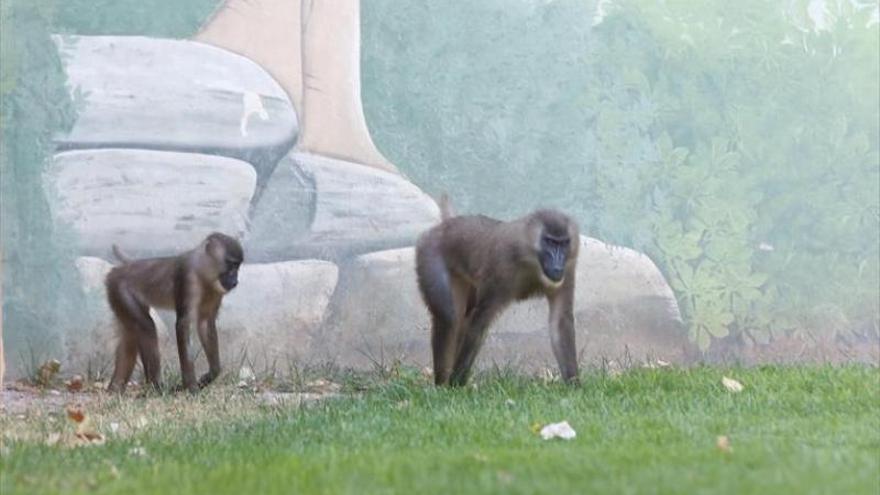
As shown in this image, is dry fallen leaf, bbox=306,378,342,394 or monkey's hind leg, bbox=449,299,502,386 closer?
monkey's hind leg, bbox=449,299,502,386

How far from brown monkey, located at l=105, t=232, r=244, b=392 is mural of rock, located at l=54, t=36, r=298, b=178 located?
0.96 metres

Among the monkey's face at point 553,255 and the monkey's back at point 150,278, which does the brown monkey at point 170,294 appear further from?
the monkey's face at point 553,255

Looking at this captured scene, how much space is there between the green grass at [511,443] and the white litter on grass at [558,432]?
0.06 meters


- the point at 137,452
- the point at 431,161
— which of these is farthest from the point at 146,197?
the point at 137,452

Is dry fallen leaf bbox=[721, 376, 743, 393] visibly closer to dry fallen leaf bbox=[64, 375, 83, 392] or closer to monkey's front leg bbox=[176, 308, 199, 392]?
monkey's front leg bbox=[176, 308, 199, 392]

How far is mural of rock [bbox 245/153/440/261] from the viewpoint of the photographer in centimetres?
1139

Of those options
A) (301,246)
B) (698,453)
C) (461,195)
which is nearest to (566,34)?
(461,195)

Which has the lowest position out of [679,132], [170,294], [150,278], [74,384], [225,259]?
[74,384]

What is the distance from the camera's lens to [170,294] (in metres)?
10.8

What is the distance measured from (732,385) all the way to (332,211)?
351cm

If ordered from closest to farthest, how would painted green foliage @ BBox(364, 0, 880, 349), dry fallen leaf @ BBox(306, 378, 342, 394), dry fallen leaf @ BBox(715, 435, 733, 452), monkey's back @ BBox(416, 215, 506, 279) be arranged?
1. dry fallen leaf @ BBox(715, 435, 733, 452)
2. monkey's back @ BBox(416, 215, 506, 279)
3. dry fallen leaf @ BBox(306, 378, 342, 394)
4. painted green foliage @ BBox(364, 0, 880, 349)

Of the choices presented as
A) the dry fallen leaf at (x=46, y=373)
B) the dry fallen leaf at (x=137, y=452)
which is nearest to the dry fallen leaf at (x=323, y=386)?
the dry fallen leaf at (x=46, y=373)

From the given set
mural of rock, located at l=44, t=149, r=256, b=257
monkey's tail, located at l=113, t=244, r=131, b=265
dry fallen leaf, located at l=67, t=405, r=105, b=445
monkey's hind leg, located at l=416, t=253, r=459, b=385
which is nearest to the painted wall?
mural of rock, located at l=44, t=149, r=256, b=257

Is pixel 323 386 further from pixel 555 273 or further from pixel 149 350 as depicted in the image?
pixel 555 273
